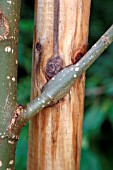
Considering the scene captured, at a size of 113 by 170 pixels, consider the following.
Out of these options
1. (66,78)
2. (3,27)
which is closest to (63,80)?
(66,78)

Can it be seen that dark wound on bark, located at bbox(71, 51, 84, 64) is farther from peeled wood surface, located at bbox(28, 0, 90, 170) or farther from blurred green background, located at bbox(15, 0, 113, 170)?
blurred green background, located at bbox(15, 0, 113, 170)

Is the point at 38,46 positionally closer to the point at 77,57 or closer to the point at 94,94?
the point at 77,57

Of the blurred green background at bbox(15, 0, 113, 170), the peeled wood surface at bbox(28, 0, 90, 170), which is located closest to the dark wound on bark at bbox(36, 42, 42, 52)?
the peeled wood surface at bbox(28, 0, 90, 170)

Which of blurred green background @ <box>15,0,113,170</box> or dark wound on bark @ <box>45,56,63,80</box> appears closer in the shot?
dark wound on bark @ <box>45,56,63,80</box>

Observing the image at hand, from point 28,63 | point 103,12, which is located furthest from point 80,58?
point 103,12

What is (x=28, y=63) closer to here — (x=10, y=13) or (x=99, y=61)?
(x=99, y=61)

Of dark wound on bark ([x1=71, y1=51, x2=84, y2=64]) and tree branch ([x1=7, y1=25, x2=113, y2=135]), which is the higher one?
dark wound on bark ([x1=71, y1=51, x2=84, y2=64])
